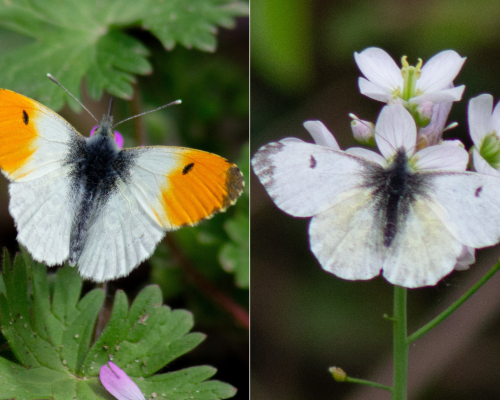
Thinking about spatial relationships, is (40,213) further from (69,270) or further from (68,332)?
(68,332)

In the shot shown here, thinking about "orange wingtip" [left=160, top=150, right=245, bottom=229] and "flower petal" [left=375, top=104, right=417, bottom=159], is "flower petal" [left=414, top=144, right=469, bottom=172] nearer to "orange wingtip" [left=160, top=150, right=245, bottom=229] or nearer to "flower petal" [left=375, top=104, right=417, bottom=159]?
"flower petal" [left=375, top=104, right=417, bottom=159]

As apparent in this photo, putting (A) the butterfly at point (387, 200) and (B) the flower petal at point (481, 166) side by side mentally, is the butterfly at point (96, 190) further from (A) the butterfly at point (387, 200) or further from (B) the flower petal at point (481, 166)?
(B) the flower petal at point (481, 166)

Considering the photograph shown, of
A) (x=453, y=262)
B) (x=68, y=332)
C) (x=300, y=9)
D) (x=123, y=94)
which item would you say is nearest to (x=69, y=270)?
(x=68, y=332)

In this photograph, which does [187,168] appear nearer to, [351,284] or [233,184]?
[233,184]

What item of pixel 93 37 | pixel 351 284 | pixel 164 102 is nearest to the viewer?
pixel 351 284

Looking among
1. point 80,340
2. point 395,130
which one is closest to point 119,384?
point 80,340

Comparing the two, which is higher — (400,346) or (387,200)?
(387,200)

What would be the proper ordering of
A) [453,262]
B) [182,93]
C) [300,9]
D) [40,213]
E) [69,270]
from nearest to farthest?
[453,262] < [40,213] < [69,270] < [300,9] < [182,93]
